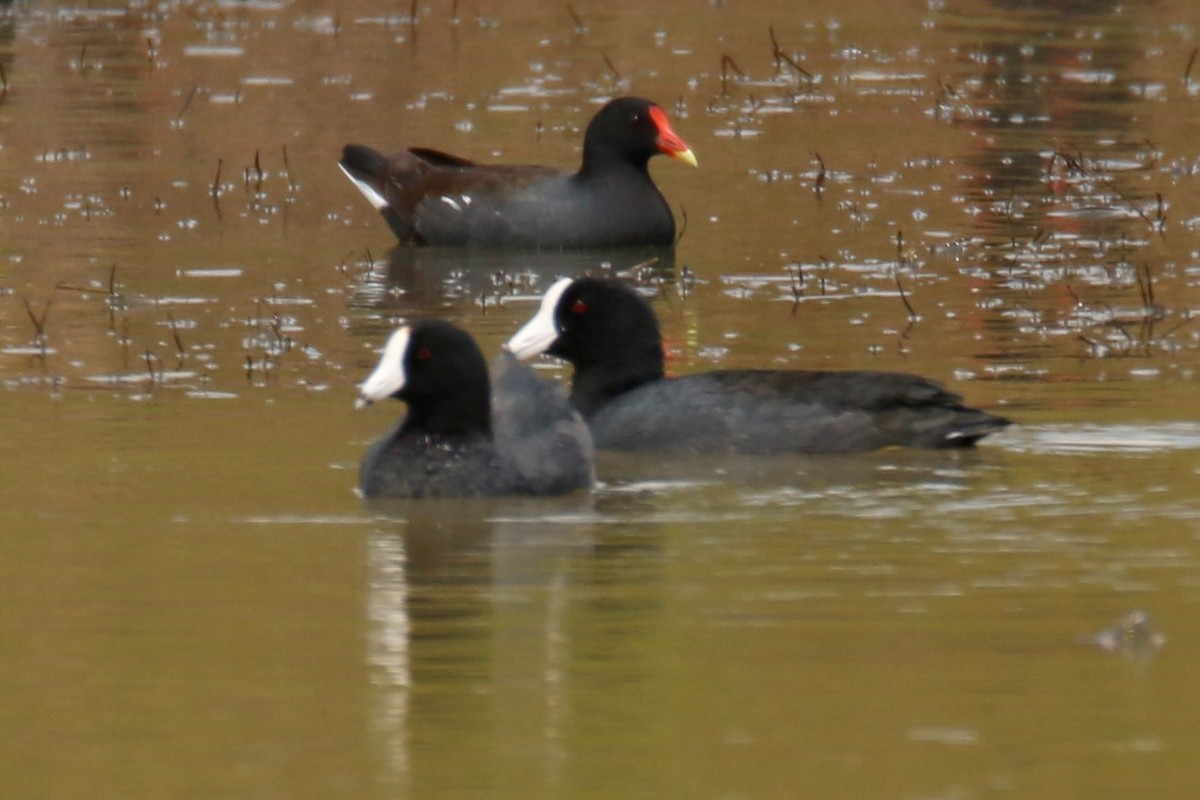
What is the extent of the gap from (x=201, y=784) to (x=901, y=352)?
281 inches

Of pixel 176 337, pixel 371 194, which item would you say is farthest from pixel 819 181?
pixel 176 337

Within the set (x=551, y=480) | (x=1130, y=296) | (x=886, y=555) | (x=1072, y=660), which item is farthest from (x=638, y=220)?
(x=1072, y=660)

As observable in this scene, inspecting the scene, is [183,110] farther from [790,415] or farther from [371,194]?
[790,415]

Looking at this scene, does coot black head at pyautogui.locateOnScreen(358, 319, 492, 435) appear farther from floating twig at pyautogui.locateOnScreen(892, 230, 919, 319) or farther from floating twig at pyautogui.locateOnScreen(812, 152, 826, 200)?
floating twig at pyautogui.locateOnScreen(812, 152, 826, 200)

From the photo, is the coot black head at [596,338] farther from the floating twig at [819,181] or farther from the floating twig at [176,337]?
the floating twig at [819,181]

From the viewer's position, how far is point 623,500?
10359 mm

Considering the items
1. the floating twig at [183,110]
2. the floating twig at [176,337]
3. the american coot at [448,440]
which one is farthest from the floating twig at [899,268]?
the floating twig at [183,110]

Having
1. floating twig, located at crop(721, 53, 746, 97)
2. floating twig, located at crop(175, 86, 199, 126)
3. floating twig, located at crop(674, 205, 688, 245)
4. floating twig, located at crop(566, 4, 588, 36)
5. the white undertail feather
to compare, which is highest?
floating twig, located at crop(566, 4, 588, 36)

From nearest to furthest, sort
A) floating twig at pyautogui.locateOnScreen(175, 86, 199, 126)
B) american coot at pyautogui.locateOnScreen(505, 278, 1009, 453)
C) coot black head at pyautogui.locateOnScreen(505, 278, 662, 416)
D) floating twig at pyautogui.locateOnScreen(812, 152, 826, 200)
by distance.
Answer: american coot at pyautogui.locateOnScreen(505, 278, 1009, 453)
coot black head at pyautogui.locateOnScreen(505, 278, 662, 416)
floating twig at pyautogui.locateOnScreen(812, 152, 826, 200)
floating twig at pyautogui.locateOnScreen(175, 86, 199, 126)

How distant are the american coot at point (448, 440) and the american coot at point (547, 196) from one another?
6562 millimetres

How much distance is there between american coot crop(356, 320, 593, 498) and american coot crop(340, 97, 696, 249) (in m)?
6.56

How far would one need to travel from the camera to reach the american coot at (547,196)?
55.8 feet

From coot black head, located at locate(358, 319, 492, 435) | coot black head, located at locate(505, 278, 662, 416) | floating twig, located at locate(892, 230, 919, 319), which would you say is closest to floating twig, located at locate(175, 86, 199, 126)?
floating twig, located at locate(892, 230, 919, 319)

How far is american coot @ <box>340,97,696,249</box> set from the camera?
1700 cm
